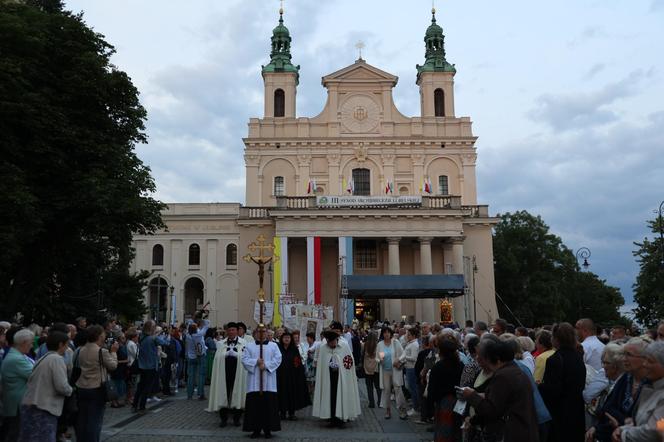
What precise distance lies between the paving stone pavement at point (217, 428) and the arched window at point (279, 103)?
3619cm

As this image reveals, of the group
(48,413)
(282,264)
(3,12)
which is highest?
(3,12)

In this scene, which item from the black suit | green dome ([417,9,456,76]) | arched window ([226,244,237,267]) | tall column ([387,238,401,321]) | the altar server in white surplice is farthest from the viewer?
arched window ([226,244,237,267])

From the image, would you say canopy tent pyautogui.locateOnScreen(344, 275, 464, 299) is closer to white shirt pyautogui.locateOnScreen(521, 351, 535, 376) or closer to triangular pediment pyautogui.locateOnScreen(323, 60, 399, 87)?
white shirt pyautogui.locateOnScreen(521, 351, 535, 376)

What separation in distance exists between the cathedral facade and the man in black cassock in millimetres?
15796

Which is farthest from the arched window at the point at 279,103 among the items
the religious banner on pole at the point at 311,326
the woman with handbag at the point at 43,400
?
the woman with handbag at the point at 43,400

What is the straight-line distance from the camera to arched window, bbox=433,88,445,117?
49156mm

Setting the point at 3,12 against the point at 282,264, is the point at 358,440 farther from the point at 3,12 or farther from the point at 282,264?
the point at 282,264

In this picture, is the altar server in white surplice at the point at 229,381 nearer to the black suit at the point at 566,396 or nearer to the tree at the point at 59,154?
the black suit at the point at 566,396

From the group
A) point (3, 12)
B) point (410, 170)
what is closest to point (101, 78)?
point (3, 12)

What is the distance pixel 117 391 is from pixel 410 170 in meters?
34.8

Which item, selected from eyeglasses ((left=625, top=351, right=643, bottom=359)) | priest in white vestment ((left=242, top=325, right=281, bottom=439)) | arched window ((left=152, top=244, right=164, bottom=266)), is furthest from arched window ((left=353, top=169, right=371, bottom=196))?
eyeglasses ((left=625, top=351, right=643, bottom=359))

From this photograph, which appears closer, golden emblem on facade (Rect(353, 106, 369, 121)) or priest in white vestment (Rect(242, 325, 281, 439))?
priest in white vestment (Rect(242, 325, 281, 439))

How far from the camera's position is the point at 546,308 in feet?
167

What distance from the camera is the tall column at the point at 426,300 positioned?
38156 mm
